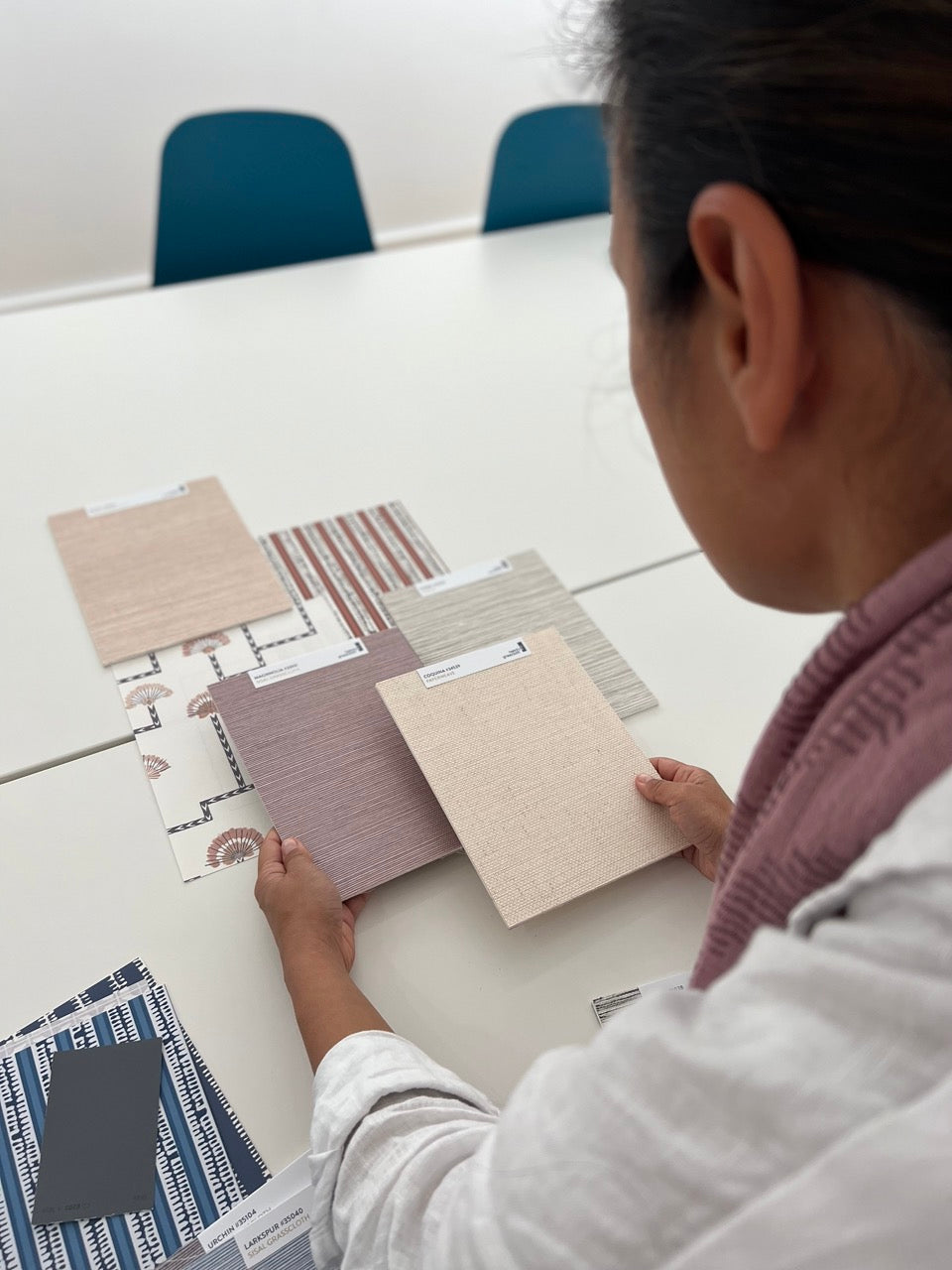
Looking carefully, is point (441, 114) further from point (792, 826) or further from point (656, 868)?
point (792, 826)

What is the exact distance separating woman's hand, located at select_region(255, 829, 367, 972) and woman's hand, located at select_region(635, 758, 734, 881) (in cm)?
26

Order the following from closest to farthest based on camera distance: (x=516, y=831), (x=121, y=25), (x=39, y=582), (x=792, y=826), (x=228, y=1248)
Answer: (x=792, y=826)
(x=228, y=1248)
(x=516, y=831)
(x=39, y=582)
(x=121, y=25)

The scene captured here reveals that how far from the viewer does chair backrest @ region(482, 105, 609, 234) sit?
2.02 meters

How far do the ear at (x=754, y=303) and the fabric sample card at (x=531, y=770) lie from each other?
1.45ft

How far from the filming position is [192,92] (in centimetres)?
289

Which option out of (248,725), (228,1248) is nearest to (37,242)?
(248,725)

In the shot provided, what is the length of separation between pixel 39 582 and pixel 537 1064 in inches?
34.0

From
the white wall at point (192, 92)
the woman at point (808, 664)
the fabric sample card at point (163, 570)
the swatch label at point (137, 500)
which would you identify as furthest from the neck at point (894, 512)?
the white wall at point (192, 92)

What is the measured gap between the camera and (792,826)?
1.52ft

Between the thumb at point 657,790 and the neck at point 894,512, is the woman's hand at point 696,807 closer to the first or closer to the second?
the thumb at point 657,790

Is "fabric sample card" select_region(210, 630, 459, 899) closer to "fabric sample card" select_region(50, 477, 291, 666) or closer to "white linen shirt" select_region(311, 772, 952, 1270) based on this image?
"fabric sample card" select_region(50, 477, 291, 666)

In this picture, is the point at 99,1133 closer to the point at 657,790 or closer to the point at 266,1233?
the point at 266,1233

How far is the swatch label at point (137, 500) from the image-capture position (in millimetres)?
1219

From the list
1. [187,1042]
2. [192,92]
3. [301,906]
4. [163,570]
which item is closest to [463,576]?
[163,570]
